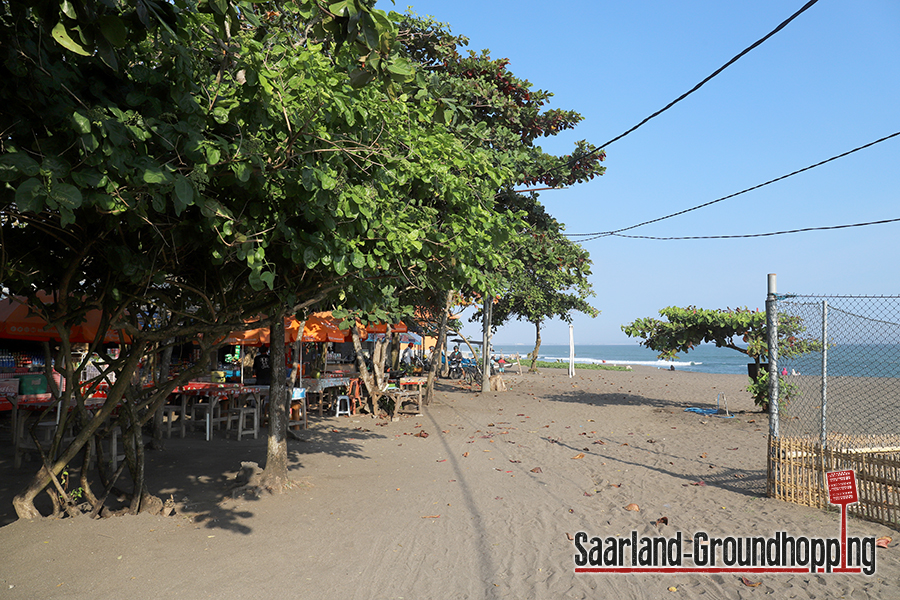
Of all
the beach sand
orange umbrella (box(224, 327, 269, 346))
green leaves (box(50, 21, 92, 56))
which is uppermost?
green leaves (box(50, 21, 92, 56))

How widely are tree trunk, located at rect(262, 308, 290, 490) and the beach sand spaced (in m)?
0.28

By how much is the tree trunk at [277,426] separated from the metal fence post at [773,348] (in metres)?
5.89

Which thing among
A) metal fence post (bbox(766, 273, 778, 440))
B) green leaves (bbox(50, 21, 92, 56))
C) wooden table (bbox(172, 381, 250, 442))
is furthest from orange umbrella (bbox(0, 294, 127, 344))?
metal fence post (bbox(766, 273, 778, 440))

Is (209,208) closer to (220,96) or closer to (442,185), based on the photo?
(220,96)

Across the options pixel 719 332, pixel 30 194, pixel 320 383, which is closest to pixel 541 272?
pixel 719 332

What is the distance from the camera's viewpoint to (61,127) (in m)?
3.33

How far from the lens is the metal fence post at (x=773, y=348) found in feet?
22.2

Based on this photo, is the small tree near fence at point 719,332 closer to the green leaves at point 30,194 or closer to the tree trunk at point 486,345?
the tree trunk at point 486,345

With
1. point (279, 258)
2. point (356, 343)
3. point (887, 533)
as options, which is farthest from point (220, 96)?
point (356, 343)

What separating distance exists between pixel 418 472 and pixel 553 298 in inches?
830

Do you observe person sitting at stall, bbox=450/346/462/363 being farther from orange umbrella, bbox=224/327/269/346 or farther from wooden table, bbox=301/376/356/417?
orange umbrella, bbox=224/327/269/346

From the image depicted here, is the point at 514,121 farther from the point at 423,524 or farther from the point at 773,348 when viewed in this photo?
the point at 423,524

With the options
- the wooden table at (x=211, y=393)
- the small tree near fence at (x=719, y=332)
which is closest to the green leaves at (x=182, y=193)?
the wooden table at (x=211, y=393)

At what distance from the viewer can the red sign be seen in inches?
176
